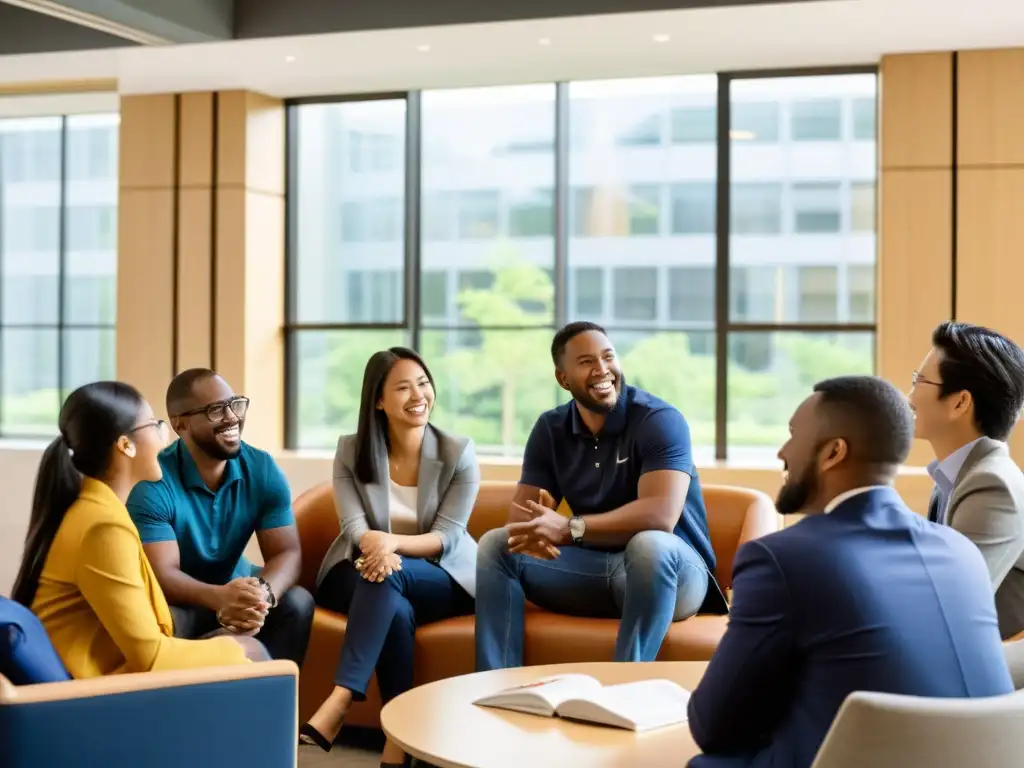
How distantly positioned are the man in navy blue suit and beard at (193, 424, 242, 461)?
6.97ft

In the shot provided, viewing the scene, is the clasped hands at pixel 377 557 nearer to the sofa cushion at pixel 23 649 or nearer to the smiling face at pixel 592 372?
the smiling face at pixel 592 372

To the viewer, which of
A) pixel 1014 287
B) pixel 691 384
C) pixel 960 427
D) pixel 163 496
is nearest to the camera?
pixel 960 427

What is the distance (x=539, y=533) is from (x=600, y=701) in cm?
139

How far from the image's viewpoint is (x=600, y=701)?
2.44 metres

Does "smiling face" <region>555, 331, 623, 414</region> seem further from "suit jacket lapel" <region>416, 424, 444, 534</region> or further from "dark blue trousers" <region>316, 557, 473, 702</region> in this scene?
"dark blue trousers" <region>316, 557, 473, 702</region>

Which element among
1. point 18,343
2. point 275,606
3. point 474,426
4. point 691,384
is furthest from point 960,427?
point 18,343

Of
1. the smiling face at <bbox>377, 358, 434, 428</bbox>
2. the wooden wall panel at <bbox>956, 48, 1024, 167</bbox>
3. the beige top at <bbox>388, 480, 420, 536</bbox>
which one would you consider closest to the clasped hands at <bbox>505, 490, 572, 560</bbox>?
the beige top at <bbox>388, 480, 420, 536</bbox>

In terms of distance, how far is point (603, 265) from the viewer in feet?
25.0

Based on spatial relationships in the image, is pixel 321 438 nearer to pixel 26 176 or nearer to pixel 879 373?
pixel 26 176

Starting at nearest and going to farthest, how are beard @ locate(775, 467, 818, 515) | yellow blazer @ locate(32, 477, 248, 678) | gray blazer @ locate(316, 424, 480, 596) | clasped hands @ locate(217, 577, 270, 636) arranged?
beard @ locate(775, 467, 818, 515), yellow blazer @ locate(32, 477, 248, 678), clasped hands @ locate(217, 577, 270, 636), gray blazer @ locate(316, 424, 480, 596)

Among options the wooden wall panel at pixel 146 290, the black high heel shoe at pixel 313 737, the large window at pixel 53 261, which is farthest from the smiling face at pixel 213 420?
the large window at pixel 53 261

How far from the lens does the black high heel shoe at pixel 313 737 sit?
3.65 m

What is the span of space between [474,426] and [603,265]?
1.36m

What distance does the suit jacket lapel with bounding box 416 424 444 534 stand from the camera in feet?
13.9
